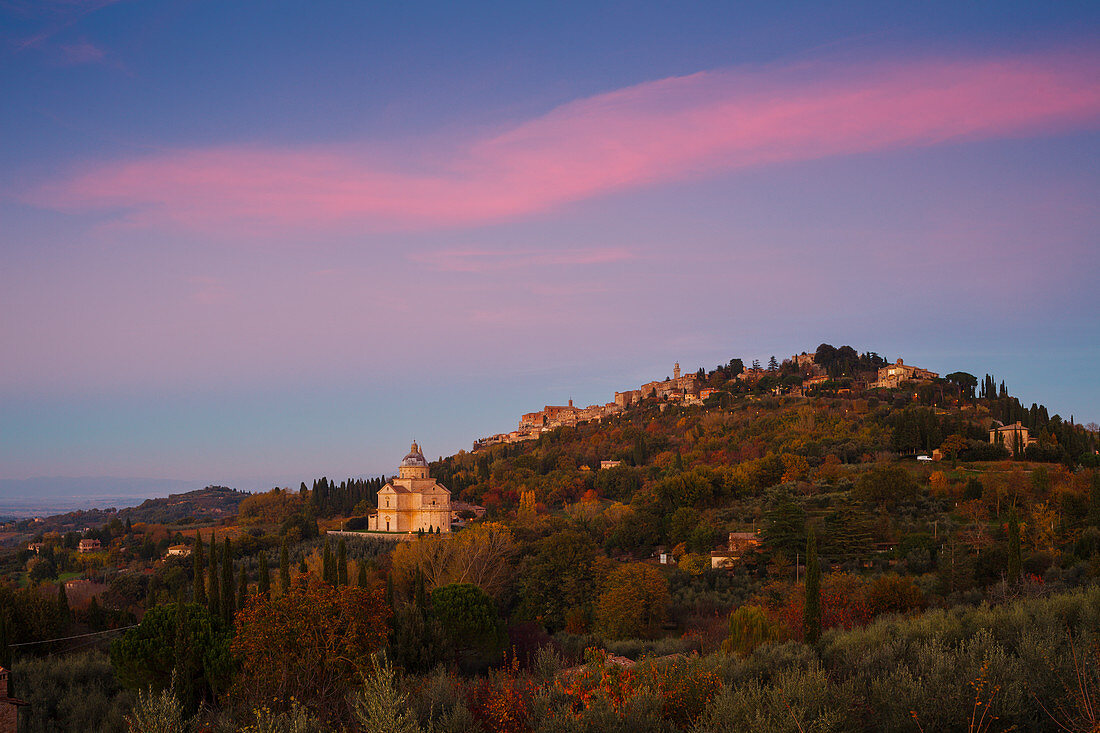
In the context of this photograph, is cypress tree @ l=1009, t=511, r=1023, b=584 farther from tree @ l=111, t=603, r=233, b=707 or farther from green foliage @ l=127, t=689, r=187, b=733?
green foliage @ l=127, t=689, r=187, b=733

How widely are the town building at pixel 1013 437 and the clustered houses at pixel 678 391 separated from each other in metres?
28.2

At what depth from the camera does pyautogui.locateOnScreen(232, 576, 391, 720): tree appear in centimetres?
1331

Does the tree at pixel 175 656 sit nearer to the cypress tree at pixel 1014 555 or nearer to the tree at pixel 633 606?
the tree at pixel 633 606

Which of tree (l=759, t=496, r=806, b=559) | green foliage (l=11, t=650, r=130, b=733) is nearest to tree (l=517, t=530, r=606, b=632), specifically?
tree (l=759, t=496, r=806, b=559)

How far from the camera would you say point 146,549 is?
55188mm

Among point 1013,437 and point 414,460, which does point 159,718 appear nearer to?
point 414,460

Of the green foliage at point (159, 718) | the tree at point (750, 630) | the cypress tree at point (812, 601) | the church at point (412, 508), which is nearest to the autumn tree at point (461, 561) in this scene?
the church at point (412, 508)

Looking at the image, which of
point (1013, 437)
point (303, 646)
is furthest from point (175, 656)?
point (1013, 437)

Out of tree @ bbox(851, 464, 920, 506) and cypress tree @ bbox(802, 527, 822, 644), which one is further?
tree @ bbox(851, 464, 920, 506)

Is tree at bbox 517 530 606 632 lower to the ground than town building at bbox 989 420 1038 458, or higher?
lower

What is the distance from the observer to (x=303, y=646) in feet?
44.5

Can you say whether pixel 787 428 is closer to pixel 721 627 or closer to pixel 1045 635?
pixel 721 627

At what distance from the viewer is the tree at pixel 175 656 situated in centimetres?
1886

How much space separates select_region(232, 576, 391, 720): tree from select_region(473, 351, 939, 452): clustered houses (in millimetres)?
77067
